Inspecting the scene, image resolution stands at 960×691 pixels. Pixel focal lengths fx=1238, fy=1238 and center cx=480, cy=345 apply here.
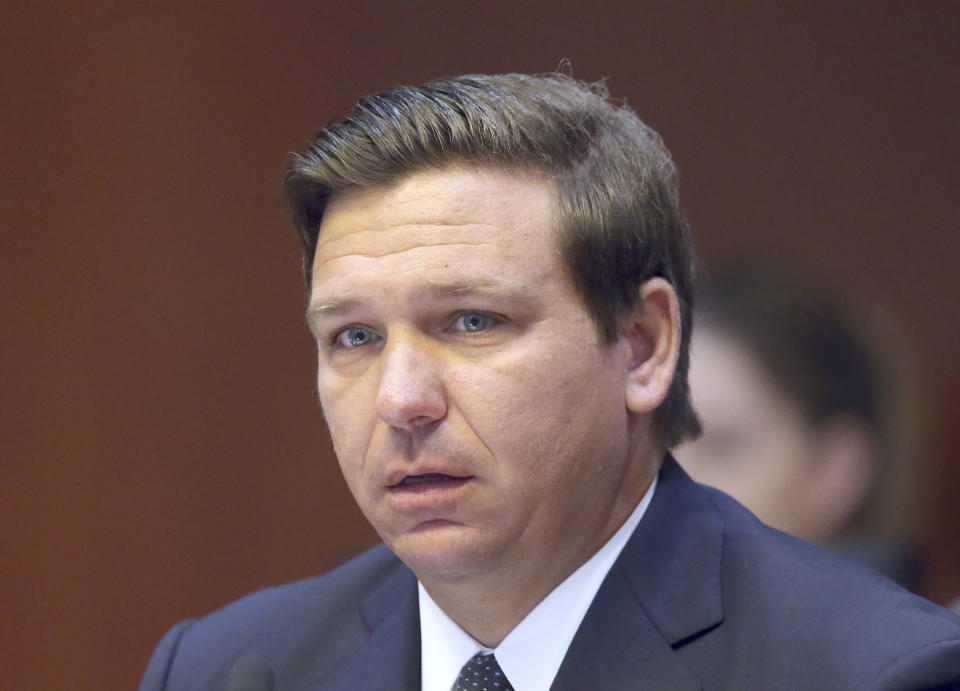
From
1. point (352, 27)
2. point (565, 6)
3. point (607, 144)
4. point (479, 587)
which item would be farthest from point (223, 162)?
point (479, 587)

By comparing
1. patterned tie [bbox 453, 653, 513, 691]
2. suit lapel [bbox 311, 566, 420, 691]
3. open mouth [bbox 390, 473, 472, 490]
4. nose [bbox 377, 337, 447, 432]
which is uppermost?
nose [bbox 377, 337, 447, 432]

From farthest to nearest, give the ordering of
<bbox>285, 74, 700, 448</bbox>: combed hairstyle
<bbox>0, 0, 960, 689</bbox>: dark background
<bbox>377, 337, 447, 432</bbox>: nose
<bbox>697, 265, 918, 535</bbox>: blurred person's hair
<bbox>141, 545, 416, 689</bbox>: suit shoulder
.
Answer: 1. <bbox>697, 265, 918, 535</bbox>: blurred person's hair
2. <bbox>0, 0, 960, 689</bbox>: dark background
3. <bbox>141, 545, 416, 689</bbox>: suit shoulder
4. <bbox>285, 74, 700, 448</bbox>: combed hairstyle
5. <bbox>377, 337, 447, 432</bbox>: nose

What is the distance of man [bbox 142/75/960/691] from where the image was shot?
1589 millimetres

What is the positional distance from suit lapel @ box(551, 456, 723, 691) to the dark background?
1.41 metres

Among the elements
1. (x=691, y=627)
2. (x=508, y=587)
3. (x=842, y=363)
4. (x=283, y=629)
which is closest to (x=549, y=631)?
(x=508, y=587)

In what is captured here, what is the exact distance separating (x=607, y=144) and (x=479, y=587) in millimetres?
661

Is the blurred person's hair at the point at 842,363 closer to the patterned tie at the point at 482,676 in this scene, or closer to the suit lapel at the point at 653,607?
the suit lapel at the point at 653,607

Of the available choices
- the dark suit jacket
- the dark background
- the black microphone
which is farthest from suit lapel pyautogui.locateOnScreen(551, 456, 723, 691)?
the dark background

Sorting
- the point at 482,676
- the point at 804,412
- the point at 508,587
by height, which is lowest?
the point at 482,676

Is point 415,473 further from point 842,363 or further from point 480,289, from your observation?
point 842,363

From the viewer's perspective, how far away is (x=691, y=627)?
1649 mm

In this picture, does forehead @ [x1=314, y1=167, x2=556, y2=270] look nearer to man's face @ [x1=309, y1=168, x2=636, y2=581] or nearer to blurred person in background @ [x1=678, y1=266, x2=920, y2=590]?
man's face @ [x1=309, y1=168, x2=636, y2=581]

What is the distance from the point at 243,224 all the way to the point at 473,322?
5.05 ft

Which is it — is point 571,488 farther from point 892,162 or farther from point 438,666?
point 892,162
